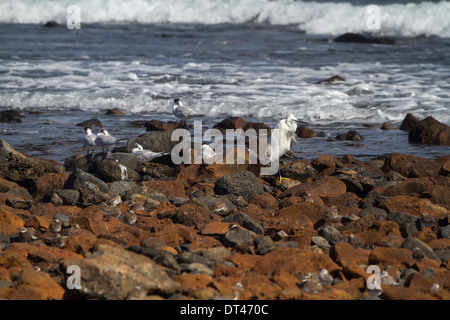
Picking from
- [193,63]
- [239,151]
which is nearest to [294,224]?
[239,151]

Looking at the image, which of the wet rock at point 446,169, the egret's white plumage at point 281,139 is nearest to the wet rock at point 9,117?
the egret's white plumage at point 281,139

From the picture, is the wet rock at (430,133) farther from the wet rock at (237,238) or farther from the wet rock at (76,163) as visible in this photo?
the wet rock at (237,238)

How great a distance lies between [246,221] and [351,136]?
4522 mm

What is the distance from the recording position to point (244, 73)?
14898 millimetres

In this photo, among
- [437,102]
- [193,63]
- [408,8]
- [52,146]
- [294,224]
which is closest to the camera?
[294,224]

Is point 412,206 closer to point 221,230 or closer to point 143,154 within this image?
point 221,230

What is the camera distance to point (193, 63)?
16.5m

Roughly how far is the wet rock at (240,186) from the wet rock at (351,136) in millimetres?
3238

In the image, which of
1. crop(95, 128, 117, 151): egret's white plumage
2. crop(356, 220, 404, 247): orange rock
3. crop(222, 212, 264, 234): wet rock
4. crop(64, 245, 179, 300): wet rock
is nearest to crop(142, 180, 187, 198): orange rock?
crop(222, 212, 264, 234): wet rock

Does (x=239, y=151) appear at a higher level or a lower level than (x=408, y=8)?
lower

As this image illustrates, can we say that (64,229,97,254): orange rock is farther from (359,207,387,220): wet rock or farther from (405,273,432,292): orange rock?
(359,207,387,220): wet rock

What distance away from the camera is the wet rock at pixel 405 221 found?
4.92 meters
